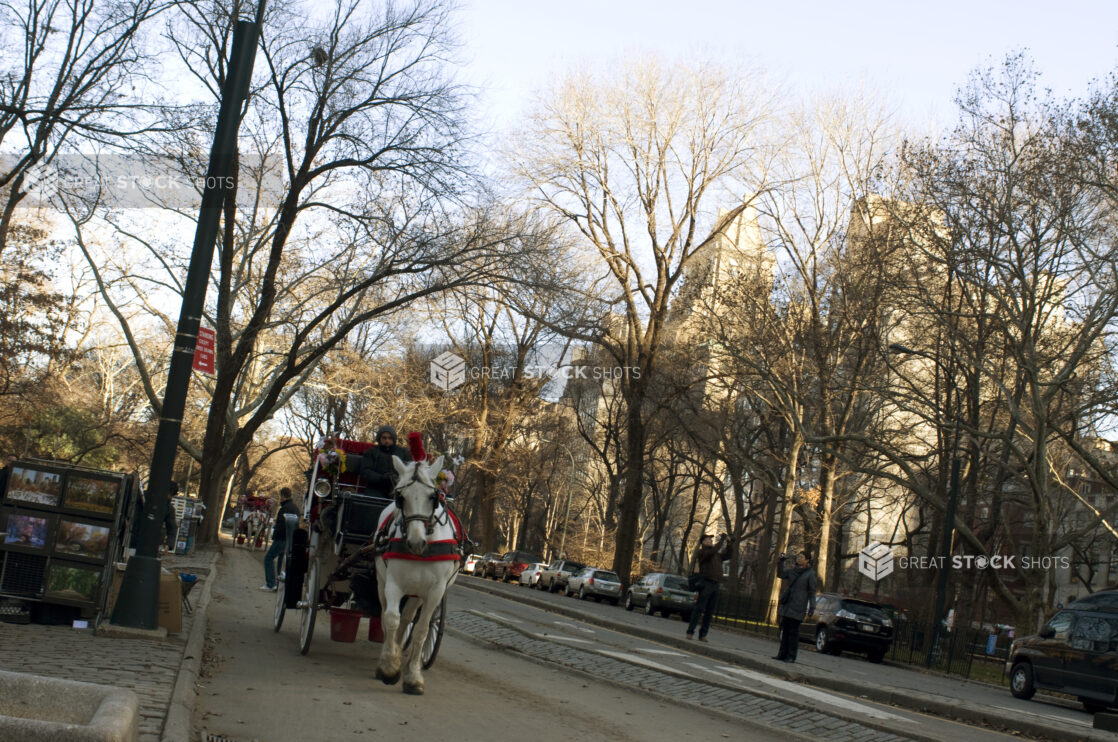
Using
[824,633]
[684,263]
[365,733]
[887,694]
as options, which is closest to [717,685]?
[887,694]

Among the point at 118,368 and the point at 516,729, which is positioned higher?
the point at 118,368

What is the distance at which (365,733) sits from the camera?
25.3 ft

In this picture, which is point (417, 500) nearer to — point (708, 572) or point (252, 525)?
point (708, 572)

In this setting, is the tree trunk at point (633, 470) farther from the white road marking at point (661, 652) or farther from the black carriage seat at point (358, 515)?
the black carriage seat at point (358, 515)

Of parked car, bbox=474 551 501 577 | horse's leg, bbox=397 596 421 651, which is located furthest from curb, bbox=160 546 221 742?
parked car, bbox=474 551 501 577

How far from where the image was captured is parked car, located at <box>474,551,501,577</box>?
65.1m

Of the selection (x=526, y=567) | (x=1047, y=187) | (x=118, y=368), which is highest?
(x=1047, y=187)

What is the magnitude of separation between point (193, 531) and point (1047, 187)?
27926mm

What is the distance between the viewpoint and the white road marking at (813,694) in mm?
11617

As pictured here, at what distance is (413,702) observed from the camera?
30.3 ft

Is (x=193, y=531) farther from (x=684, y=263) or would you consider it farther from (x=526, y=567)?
(x=526, y=567)

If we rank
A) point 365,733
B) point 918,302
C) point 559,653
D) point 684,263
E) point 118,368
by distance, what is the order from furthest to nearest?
point 118,368
point 684,263
point 918,302
point 559,653
point 365,733

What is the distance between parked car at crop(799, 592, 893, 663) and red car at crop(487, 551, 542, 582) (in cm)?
3180

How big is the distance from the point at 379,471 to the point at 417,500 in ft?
8.45
